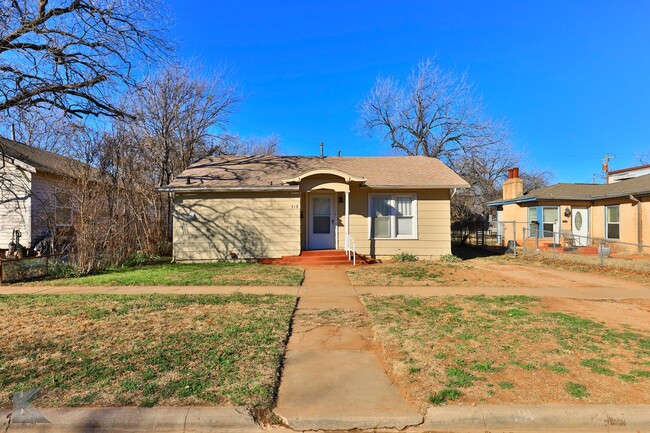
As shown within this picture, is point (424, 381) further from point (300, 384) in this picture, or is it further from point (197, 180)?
point (197, 180)

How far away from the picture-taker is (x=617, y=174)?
2567 cm

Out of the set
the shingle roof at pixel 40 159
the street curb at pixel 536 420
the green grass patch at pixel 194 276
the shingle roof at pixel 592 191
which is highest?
the shingle roof at pixel 40 159

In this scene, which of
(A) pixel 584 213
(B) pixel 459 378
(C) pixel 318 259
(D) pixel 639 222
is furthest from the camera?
(A) pixel 584 213

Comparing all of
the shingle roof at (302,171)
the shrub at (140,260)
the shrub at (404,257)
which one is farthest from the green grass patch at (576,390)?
the shrub at (140,260)

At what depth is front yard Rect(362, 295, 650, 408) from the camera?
11.3 ft

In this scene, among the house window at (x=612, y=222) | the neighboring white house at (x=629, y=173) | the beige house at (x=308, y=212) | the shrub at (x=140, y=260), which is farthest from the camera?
the neighboring white house at (x=629, y=173)

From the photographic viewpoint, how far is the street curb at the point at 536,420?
3064mm

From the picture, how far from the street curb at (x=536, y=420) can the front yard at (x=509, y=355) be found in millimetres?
147

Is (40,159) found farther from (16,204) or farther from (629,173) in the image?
(629,173)

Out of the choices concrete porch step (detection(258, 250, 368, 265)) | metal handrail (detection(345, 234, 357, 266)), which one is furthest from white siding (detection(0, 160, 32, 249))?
metal handrail (detection(345, 234, 357, 266))

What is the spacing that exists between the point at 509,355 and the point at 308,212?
1020 cm

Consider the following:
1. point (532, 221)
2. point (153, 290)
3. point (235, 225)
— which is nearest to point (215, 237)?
point (235, 225)

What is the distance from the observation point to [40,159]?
1677 cm

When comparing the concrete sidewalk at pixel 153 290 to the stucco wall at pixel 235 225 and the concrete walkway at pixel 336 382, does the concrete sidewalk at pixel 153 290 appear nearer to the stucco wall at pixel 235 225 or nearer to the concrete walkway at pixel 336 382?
the concrete walkway at pixel 336 382
